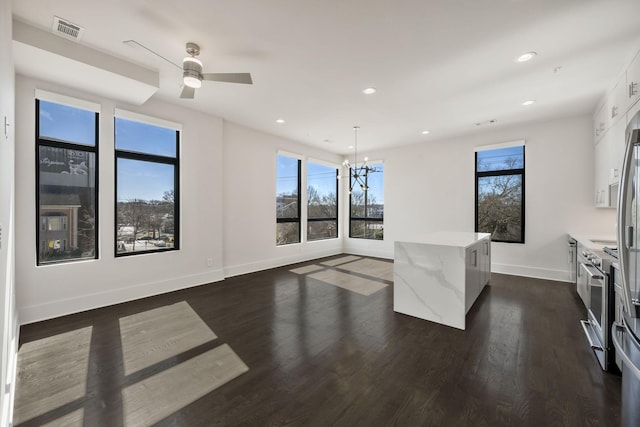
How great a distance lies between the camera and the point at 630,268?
1.30 meters

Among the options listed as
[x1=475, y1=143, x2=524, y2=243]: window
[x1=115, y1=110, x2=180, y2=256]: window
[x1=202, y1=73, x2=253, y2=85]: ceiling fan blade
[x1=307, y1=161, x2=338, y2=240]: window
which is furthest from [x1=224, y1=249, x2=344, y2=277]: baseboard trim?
[x1=475, y1=143, x2=524, y2=243]: window

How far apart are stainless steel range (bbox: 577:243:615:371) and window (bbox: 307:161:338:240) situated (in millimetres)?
5286

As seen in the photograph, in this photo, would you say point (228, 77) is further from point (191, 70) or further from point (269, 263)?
point (269, 263)

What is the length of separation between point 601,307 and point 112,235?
220 inches

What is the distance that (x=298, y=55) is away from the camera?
9.64ft

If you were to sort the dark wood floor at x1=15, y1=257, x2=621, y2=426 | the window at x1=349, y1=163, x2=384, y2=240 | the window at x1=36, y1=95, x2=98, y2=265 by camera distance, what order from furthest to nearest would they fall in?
the window at x1=349, y1=163, x2=384, y2=240
the window at x1=36, y1=95, x2=98, y2=265
the dark wood floor at x1=15, y1=257, x2=621, y2=426

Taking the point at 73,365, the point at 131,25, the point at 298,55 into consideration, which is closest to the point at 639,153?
the point at 298,55

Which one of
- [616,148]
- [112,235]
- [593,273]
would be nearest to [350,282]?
[593,273]

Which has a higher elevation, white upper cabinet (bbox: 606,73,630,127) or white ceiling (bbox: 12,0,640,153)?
white ceiling (bbox: 12,0,640,153)

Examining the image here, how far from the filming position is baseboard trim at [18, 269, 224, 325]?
10.5ft

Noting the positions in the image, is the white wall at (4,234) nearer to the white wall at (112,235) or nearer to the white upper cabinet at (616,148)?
the white wall at (112,235)

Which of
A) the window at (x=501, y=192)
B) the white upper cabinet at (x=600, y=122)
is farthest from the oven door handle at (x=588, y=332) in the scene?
the white upper cabinet at (x=600, y=122)

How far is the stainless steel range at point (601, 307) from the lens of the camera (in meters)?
2.31

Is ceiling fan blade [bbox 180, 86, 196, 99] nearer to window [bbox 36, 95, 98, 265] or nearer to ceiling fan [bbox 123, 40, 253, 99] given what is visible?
ceiling fan [bbox 123, 40, 253, 99]
